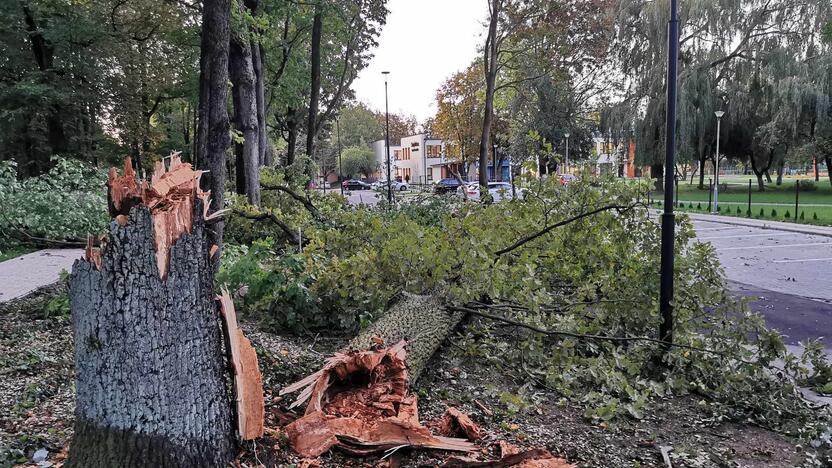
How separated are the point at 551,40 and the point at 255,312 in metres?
15.1

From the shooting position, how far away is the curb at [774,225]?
15.8m

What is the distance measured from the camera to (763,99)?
28516 millimetres

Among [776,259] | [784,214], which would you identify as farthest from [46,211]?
[784,214]

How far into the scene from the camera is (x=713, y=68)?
28766 mm

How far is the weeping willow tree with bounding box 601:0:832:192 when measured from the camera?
25969 mm

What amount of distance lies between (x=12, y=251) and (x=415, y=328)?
987 centimetres

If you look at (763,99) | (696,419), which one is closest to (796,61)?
(763,99)

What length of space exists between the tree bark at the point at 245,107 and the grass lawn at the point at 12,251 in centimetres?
419

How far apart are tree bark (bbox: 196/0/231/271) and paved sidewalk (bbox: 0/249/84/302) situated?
2048mm

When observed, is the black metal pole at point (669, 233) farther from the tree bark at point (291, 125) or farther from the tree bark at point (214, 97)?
the tree bark at point (291, 125)

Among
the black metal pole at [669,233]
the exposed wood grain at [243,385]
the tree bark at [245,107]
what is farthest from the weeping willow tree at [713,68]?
the exposed wood grain at [243,385]

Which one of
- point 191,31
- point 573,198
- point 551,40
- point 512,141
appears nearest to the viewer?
point 573,198

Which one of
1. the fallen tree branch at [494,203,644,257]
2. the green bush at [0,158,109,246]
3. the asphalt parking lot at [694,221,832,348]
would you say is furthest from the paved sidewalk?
the asphalt parking lot at [694,221,832,348]

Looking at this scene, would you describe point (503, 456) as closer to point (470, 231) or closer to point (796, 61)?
point (470, 231)
